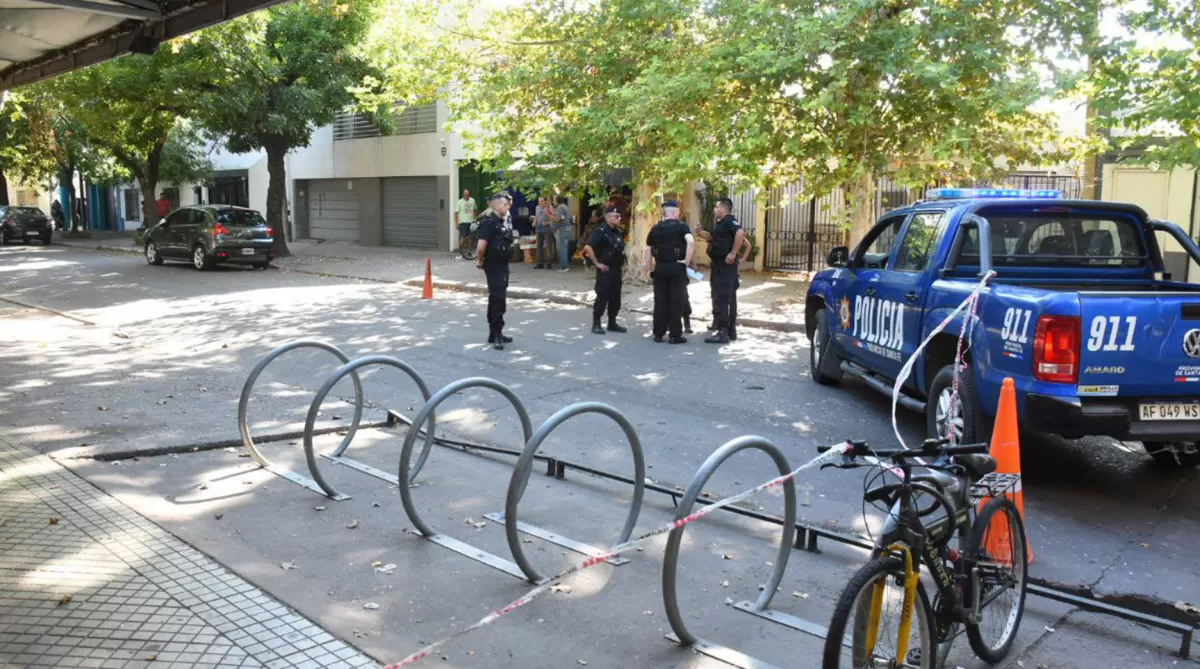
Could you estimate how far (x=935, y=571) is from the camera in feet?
12.2

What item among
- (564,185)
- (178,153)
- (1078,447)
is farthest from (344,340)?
(178,153)

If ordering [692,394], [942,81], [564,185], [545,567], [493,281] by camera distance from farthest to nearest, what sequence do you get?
[564,185] < [493,281] < [942,81] < [692,394] < [545,567]

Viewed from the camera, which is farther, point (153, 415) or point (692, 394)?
point (692, 394)

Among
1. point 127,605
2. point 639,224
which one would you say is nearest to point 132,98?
point 639,224

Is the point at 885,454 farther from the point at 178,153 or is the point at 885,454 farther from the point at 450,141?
the point at 178,153

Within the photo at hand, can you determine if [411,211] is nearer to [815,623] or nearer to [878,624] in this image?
[815,623]

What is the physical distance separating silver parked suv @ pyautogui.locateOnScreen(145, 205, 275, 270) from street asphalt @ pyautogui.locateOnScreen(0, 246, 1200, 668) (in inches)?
379

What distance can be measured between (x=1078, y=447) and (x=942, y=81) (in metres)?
5.41

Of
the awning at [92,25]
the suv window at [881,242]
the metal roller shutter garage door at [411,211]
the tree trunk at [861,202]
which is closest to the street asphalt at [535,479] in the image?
the suv window at [881,242]

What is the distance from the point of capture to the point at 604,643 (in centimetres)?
441

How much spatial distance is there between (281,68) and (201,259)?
18.5ft

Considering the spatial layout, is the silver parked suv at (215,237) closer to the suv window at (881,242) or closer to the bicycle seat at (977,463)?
the suv window at (881,242)

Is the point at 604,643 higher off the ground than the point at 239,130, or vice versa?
the point at 239,130

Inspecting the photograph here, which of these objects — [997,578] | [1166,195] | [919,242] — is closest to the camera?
[997,578]
